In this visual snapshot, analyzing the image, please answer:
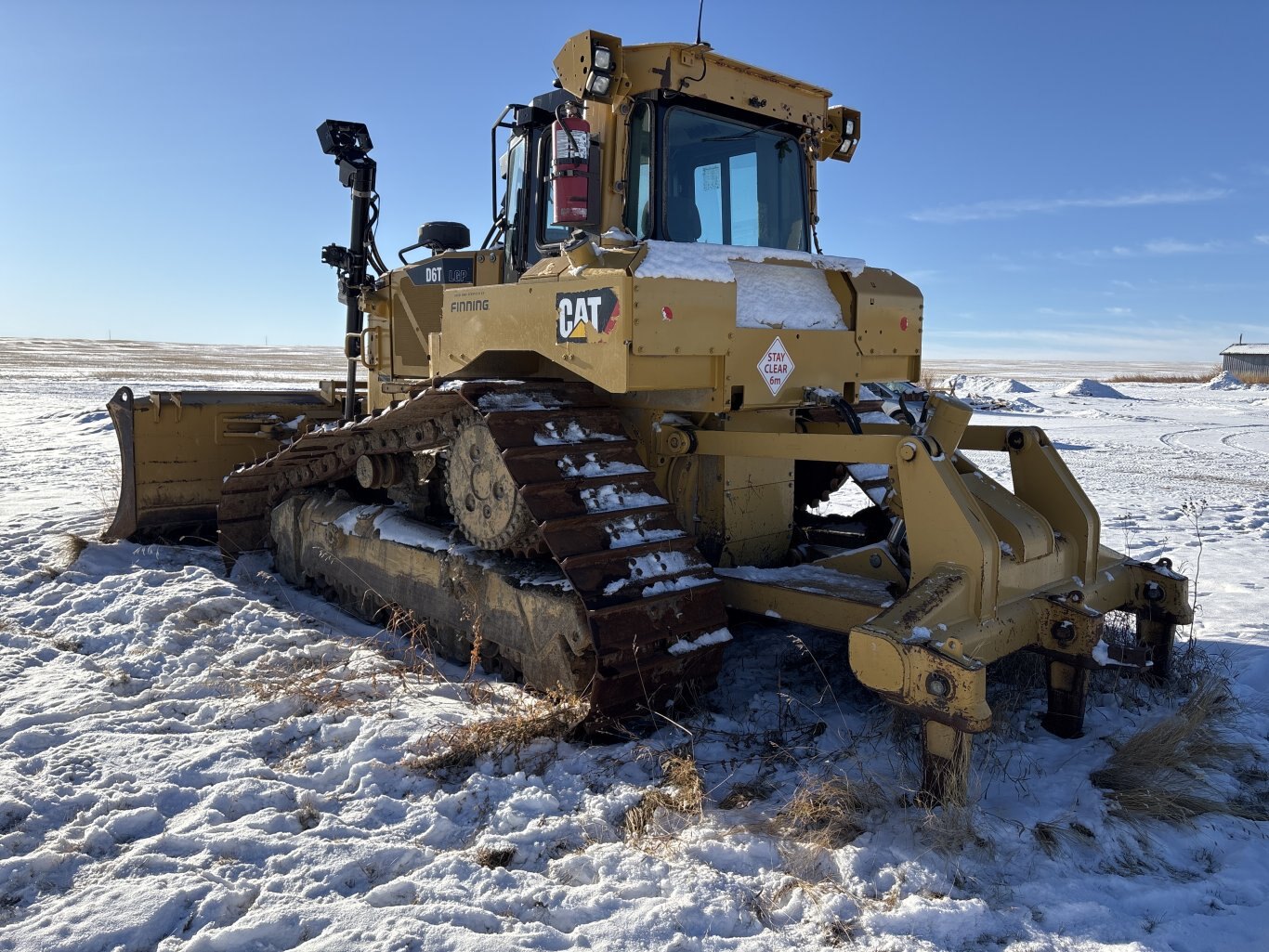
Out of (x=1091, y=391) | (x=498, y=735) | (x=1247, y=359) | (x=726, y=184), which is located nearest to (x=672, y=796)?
(x=498, y=735)

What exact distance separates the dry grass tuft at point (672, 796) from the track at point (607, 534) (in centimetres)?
41

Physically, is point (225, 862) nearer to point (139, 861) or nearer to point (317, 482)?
point (139, 861)

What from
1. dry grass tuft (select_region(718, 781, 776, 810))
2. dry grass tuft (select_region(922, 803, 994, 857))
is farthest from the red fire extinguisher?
dry grass tuft (select_region(922, 803, 994, 857))

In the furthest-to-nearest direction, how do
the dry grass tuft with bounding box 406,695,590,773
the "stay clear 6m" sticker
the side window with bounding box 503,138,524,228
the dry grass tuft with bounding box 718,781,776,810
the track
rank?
the side window with bounding box 503,138,524,228 → the "stay clear 6m" sticker → the track → the dry grass tuft with bounding box 406,695,590,773 → the dry grass tuft with bounding box 718,781,776,810

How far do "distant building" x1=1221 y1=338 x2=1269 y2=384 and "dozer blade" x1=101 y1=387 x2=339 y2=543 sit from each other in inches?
2158

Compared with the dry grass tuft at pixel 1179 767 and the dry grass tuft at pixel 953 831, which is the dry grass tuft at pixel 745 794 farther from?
the dry grass tuft at pixel 1179 767

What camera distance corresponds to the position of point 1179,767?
13.4 ft

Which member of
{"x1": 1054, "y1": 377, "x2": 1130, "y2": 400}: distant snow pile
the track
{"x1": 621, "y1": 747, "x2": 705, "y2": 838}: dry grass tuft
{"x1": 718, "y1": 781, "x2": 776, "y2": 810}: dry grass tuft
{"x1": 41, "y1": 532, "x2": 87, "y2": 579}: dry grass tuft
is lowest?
{"x1": 718, "y1": 781, "x2": 776, "y2": 810}: dry grass tuft

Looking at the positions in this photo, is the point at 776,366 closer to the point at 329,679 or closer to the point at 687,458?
the point at 687,458

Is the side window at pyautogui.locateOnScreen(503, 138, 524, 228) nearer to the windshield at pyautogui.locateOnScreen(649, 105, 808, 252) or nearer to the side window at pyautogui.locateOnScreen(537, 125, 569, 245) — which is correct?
the side window at pyautogui.locateOnScreen(537, 125, 569, 245)

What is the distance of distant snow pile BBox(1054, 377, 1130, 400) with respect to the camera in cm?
3095

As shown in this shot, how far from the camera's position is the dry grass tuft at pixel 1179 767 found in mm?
3742

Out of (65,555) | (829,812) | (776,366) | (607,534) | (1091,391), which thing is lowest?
(829,812)

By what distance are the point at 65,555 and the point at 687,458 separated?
5.27 metres
